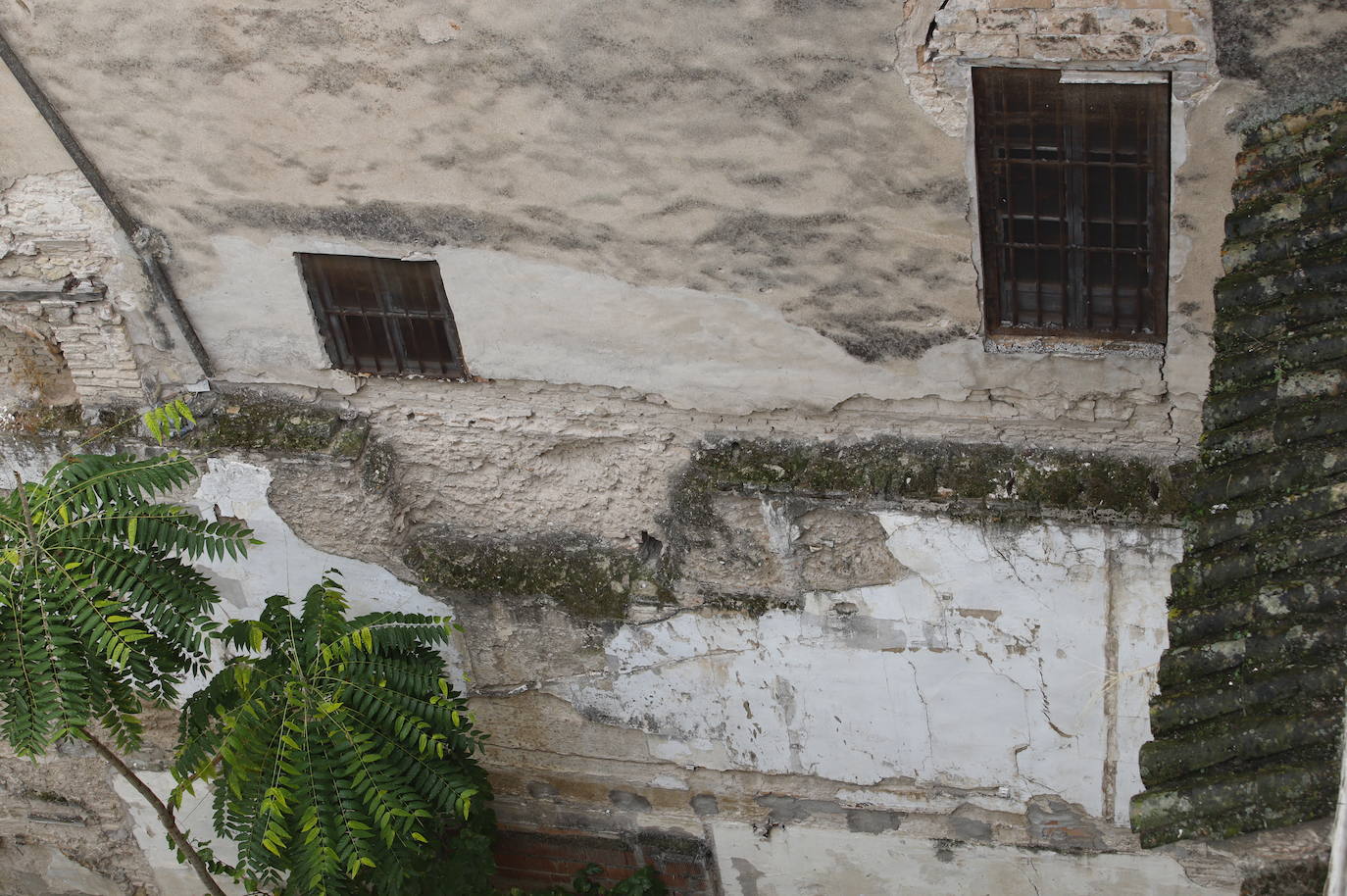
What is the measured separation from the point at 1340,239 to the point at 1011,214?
1.61 meters

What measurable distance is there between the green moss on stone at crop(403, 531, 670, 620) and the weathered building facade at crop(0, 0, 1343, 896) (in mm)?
18

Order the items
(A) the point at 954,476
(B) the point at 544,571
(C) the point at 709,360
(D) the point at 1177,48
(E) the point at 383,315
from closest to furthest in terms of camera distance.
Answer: (D) the point at 1177,48 < (A) the point at 954,476 < (C) the point at 709,360 < (E) the point at 383,315 < (B) the point at 544,571

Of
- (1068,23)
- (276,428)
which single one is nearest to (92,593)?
(276,428)

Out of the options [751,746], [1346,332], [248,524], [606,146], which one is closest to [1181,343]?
[1346,332]

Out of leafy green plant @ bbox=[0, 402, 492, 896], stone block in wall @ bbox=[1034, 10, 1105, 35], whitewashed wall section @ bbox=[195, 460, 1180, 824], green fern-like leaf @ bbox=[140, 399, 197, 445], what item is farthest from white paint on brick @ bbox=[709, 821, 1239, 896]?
stone block in wall @ bbox=[1034, 10, 1105, 35]

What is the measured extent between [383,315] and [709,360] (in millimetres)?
1529

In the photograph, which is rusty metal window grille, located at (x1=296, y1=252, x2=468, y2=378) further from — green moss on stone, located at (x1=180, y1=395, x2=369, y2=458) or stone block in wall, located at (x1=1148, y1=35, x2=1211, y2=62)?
stone block in wall, located at (x1=1148, y1=35, x2=1211, y2=62)

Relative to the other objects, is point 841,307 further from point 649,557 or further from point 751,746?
point 751,746

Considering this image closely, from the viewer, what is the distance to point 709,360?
20.8 ft

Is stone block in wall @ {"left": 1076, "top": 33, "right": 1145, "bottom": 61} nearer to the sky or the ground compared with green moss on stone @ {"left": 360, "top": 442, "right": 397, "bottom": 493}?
nearer to the sky

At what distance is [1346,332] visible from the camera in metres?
4.10

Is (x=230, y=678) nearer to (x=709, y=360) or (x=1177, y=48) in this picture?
(x=709, y=360)

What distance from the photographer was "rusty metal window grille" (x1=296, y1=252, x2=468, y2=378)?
21.4ft

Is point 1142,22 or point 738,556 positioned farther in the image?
point 738,556
